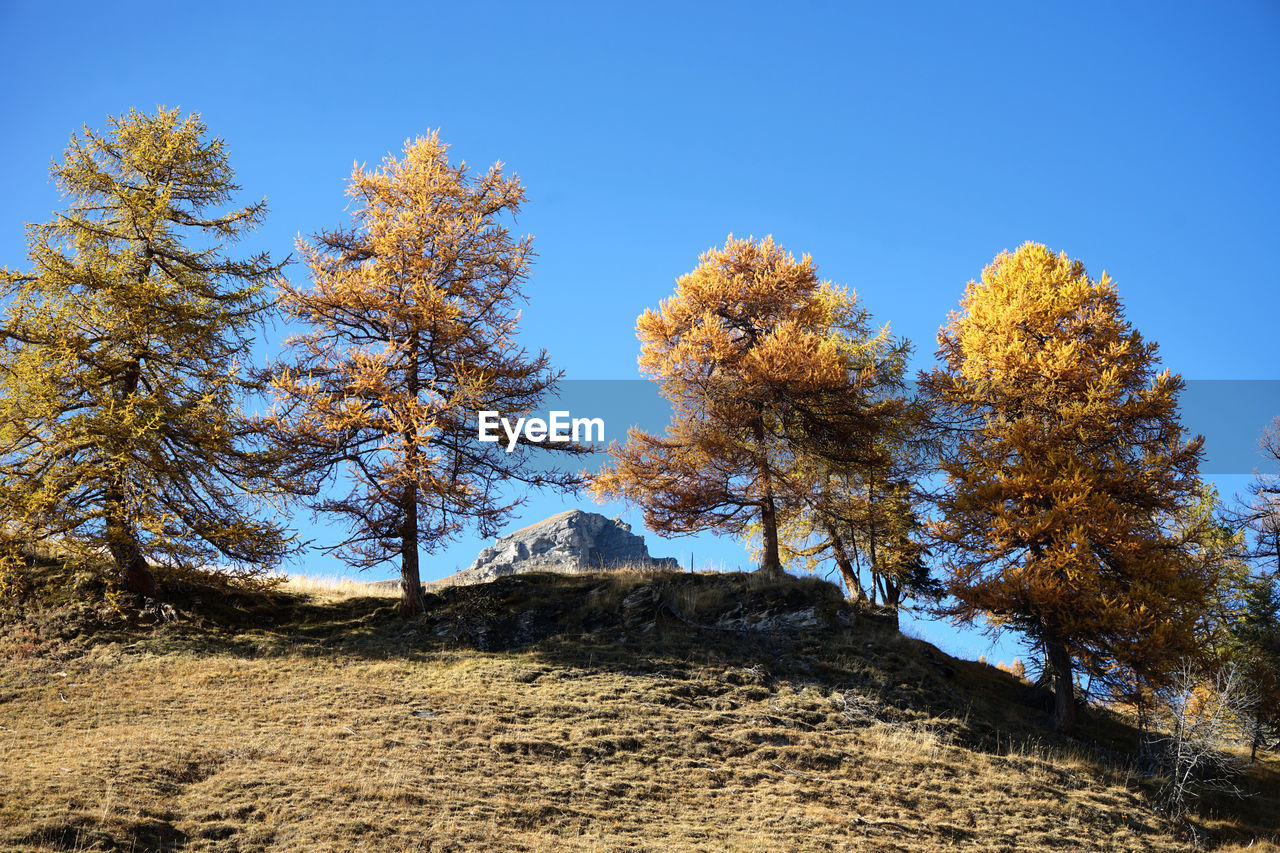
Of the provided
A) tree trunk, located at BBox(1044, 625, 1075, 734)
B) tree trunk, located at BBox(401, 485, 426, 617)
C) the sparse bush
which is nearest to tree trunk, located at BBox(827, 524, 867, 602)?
tree trunk, located at BBox(1044, 625, 1075, 734)

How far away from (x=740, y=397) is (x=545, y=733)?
34.0 ft

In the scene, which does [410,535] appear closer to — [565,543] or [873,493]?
[873,493]

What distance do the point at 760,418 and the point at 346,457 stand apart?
10.1m

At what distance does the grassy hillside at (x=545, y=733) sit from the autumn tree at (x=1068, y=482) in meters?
2.36

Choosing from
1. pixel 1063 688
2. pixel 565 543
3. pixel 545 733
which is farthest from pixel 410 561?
pixel 565 543

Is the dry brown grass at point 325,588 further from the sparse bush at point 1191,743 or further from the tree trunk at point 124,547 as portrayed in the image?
the sparse bush at point 1191,743

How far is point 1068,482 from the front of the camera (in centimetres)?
1823

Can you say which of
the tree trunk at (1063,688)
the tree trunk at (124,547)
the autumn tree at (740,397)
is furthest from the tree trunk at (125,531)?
the tree trunk at (1063,688)

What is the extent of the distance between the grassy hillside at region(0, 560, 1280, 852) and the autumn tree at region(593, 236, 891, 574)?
2.01m

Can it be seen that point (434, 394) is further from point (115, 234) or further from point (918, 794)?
point (918, 794)

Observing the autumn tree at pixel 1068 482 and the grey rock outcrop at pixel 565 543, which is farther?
the grey rock outcrop at pixel 565 543

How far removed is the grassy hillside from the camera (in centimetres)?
1131

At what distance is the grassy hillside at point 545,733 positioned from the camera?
37.1 feet

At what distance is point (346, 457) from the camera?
20031mm
